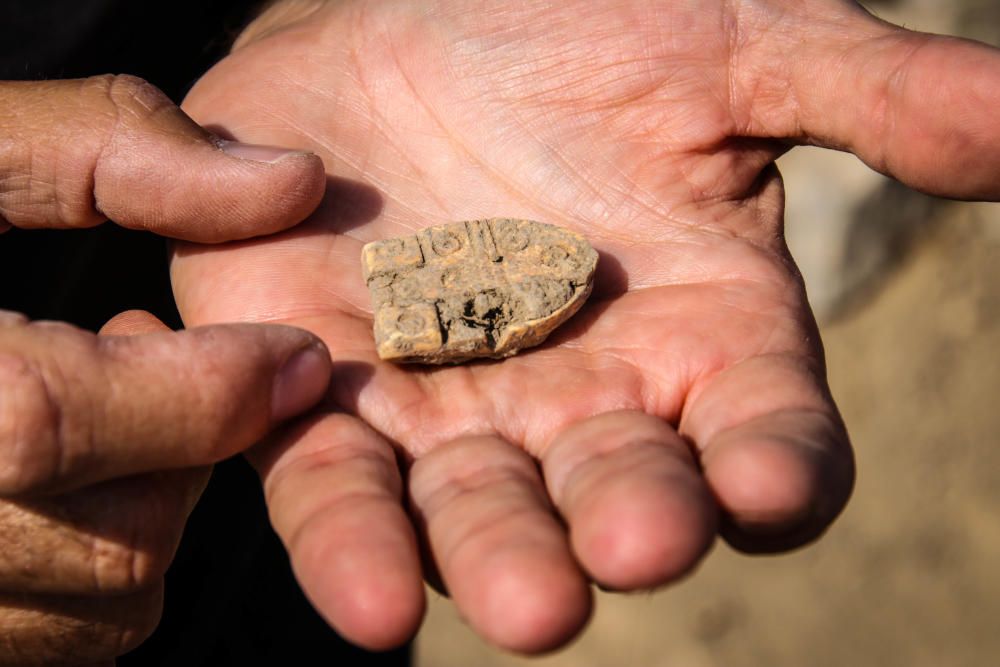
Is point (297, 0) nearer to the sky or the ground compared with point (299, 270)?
nearer to the sky

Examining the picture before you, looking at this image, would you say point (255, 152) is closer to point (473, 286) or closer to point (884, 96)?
point (473, 286)

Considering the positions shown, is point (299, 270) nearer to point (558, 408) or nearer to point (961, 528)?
point (558, 408)

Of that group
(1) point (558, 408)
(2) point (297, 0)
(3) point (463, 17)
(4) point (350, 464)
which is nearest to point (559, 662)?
(1) point (558, 408)

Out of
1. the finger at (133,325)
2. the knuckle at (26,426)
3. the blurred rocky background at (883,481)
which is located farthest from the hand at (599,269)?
the blurred rocky background at (883,481)

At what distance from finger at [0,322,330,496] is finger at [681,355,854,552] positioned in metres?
0.99

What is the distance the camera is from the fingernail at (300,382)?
6.84ft

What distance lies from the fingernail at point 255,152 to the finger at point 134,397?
80cm

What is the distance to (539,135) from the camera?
3.02 m

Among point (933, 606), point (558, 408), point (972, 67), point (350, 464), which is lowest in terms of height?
point (933, 606)

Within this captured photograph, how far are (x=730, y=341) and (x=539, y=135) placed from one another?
→ 1.06 metres

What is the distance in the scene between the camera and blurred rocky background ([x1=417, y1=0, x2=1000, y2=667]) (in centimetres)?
427

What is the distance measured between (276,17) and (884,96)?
2.50m

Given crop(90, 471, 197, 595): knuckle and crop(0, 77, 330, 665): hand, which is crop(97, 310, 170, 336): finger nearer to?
crop(0, 77, 330, 665): hand

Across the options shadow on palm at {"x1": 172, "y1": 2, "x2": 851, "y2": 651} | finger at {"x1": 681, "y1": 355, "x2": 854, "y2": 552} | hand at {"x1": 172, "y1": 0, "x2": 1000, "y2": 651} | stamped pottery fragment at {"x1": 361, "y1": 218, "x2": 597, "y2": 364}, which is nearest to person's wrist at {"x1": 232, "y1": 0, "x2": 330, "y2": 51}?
hand at {"x1": 172, "y1": 0, "x2": 1000, "y2": 651}
